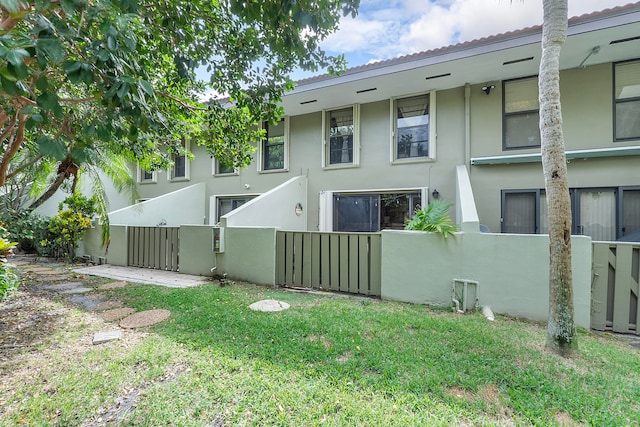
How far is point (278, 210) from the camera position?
8945 mm

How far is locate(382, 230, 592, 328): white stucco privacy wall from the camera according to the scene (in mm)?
4461

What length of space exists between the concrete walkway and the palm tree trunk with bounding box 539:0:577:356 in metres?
6.57

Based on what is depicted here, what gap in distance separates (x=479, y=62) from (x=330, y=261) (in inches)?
233

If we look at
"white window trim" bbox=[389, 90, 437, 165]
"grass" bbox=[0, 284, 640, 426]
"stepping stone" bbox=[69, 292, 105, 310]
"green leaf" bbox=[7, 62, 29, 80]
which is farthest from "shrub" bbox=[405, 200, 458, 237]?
"stepping stone" bbox=[69, 292, 105, 310]

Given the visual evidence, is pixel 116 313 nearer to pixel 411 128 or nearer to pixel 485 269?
pixel 485 269

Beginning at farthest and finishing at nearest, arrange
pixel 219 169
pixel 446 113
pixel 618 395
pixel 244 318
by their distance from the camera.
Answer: pixel 219 169, pixel 446 113, pixel 244 318, pixel 618 395

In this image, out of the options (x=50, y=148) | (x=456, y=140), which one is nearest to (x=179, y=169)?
(x=456, y=140)

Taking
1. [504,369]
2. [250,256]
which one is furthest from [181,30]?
[504,369]

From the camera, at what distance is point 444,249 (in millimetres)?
5254

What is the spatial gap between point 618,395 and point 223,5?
708 centimetres

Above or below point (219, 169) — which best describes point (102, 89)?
below

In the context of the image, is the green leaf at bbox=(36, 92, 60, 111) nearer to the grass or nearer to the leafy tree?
the leafy tree

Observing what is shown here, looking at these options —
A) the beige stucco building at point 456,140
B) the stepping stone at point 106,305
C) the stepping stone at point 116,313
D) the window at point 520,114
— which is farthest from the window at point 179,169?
the window at point 520,114

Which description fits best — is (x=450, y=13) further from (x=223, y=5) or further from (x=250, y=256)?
(x=250, y=256)
